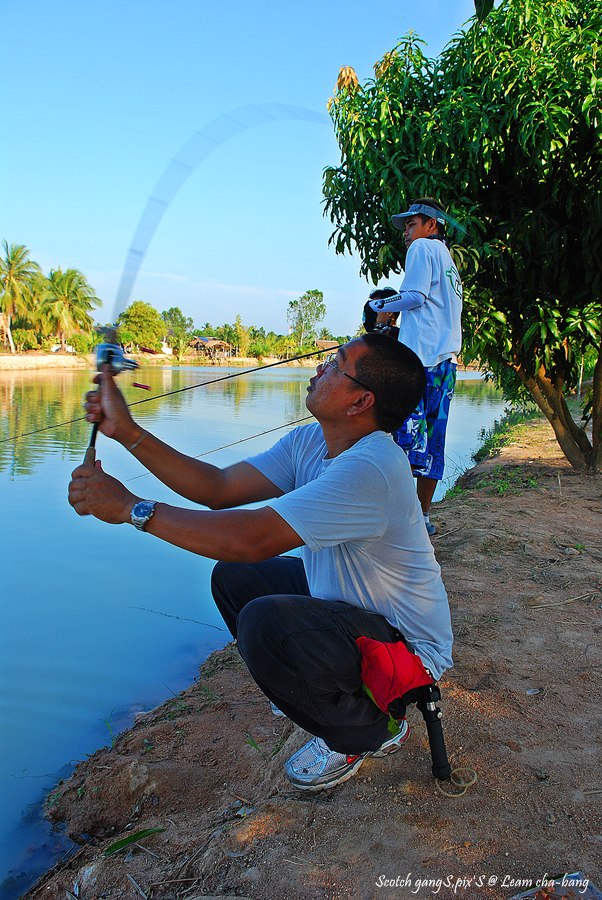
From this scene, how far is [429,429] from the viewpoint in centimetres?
345

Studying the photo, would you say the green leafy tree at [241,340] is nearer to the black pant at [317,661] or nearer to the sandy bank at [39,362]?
the sandy bank at [39,362]

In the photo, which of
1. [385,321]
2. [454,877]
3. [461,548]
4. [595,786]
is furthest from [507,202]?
[454,877]

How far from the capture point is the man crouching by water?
160 centimetres

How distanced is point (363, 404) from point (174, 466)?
60 cm

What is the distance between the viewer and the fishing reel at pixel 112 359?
5.98ft

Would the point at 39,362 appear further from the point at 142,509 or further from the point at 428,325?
the point at 142,509

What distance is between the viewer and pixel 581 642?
2.62 metres

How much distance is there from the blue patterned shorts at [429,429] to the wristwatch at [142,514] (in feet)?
6.46

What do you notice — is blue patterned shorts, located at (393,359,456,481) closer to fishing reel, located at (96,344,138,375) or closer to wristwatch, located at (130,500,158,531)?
fishing reel, located at (96,344,138,375)

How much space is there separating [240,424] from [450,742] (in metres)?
9.44

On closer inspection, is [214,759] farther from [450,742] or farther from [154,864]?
[450,742]

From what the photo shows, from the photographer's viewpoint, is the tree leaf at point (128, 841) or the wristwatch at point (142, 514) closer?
the wristwatch at point (142, 514)

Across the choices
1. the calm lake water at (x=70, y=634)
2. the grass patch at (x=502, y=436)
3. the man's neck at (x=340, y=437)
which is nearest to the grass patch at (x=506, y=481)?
the calm lake water at (x=70, y=634)

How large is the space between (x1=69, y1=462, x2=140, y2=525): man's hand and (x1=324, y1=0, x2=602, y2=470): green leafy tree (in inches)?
143
